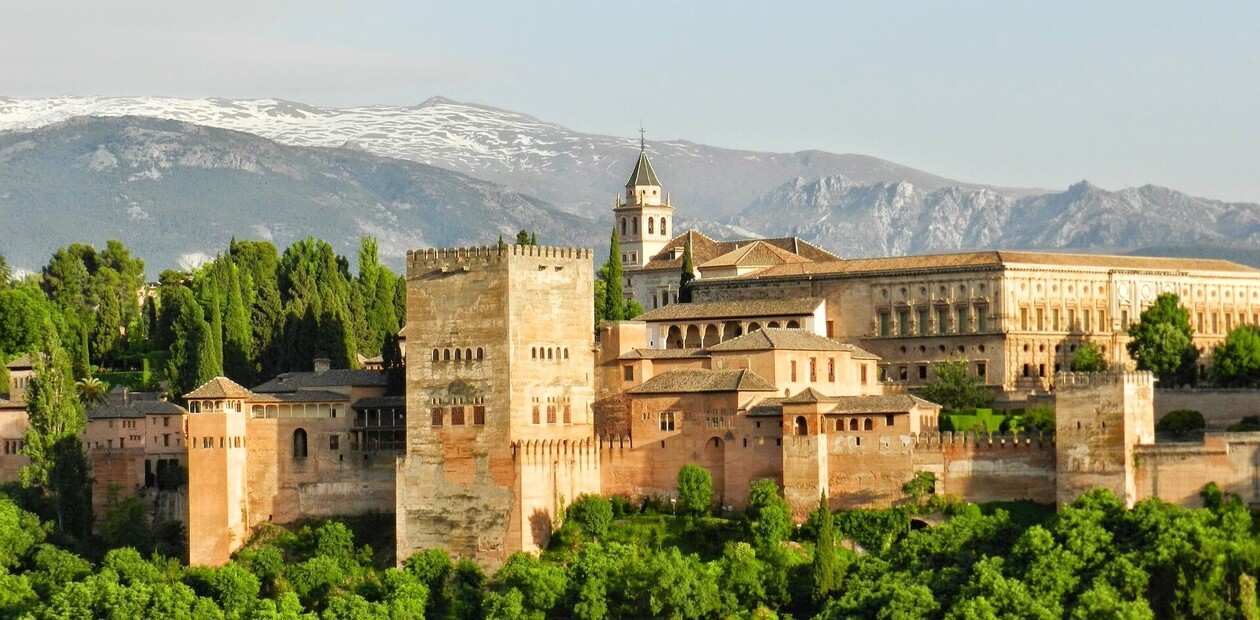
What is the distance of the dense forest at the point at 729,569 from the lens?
64938 mm

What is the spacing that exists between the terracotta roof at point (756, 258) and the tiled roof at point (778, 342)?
1728 centimetres

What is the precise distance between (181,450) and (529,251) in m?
16.7

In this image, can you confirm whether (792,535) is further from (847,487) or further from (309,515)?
(309,515)

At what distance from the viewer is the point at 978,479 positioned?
7419 cm

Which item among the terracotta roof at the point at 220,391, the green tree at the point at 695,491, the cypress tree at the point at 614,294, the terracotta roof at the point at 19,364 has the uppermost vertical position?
the cypress tree at the point at 614,294

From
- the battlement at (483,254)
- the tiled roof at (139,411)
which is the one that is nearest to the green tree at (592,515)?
the battlement at (483,254)

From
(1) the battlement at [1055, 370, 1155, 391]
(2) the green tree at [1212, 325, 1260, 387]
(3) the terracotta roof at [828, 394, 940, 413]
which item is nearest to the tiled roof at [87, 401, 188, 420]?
(3) the terracotta roof at [828, 394, 940, 413]

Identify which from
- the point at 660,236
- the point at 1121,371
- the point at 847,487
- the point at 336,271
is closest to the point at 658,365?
the point at 847,487

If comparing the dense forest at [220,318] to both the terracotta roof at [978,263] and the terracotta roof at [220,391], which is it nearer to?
the terracotta roof at [220,391]

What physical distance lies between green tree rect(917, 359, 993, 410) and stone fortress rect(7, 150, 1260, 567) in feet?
4.11

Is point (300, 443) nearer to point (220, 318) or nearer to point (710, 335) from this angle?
point (220, 318)

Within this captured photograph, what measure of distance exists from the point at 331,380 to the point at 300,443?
3366 mm

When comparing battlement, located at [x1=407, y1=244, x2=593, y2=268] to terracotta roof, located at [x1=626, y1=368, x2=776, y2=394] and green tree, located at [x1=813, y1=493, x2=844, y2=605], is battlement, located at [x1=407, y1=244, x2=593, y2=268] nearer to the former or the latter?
terracotta roof, located at [x1=626, y1=368, x2=776, y2=394]

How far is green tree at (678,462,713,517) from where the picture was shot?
76.0 m
